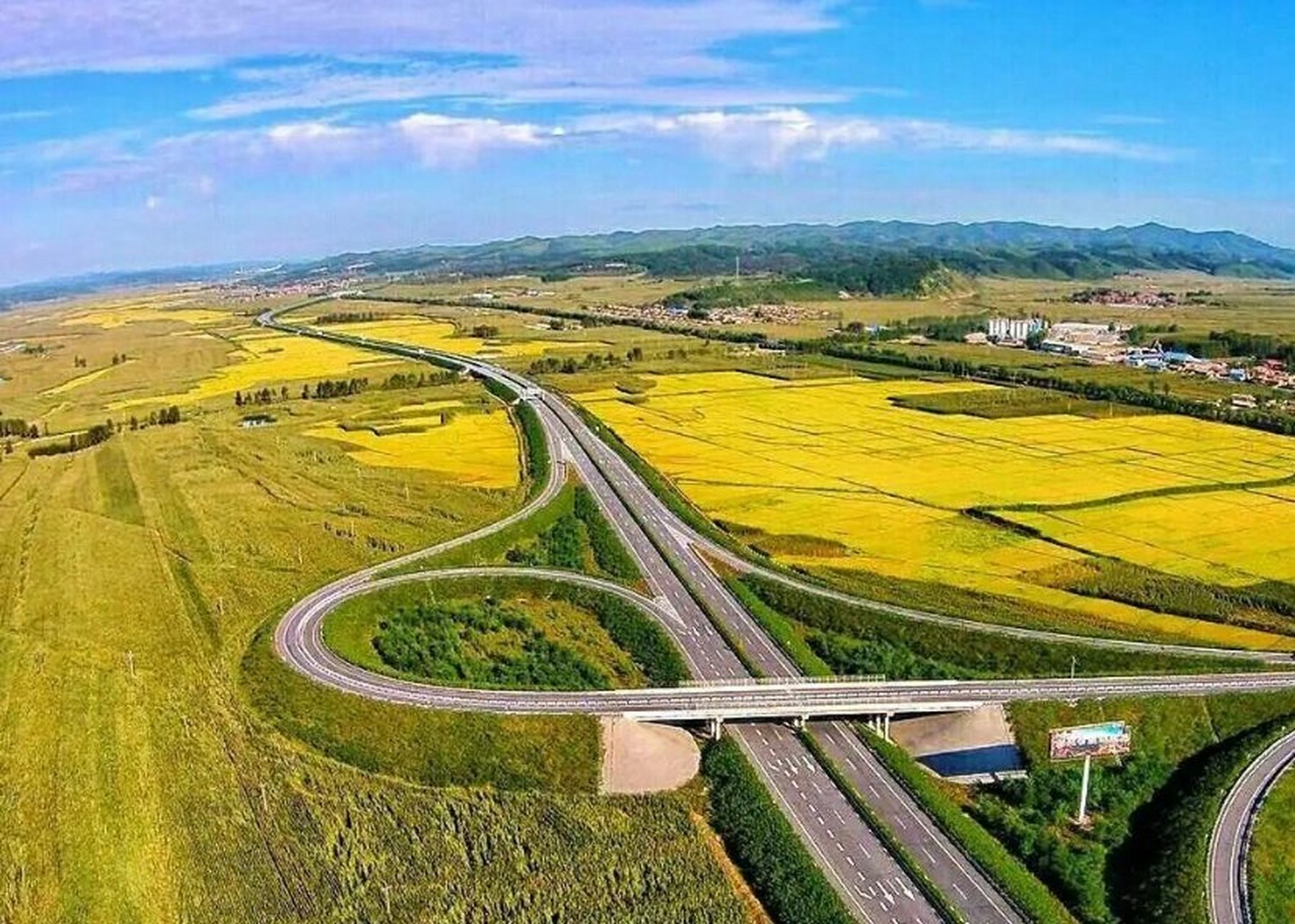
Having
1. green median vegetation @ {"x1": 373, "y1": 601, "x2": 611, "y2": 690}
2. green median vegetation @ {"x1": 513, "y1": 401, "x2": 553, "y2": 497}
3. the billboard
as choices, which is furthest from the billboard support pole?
green median vegetation @ {"x1": 513, "y1": 401, "x2": 553, "y2": 497}

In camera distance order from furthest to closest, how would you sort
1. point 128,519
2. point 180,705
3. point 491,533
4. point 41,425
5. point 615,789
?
point 41,425 < point 128,519 < point 491,533 < point 180,705 < point 615,789

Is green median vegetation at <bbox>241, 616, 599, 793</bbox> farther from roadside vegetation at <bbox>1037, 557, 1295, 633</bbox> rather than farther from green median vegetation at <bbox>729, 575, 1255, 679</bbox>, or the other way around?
roadside vegetation at <bbox>1037, 557, 1295, 633</bbox>

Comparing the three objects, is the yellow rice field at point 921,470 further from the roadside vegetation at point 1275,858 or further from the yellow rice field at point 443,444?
the roadside vegetation at point 1275,858

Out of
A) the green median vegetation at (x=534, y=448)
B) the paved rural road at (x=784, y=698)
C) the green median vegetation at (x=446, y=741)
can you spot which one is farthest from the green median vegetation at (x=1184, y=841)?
the green median vegetation at (x=534, y=448)

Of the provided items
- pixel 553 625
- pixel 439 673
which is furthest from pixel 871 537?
pixel 439 673

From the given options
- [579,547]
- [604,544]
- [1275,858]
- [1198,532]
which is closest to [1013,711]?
[1275,858]

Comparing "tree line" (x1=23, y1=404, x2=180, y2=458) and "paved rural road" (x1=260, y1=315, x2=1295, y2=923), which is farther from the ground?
"tree line" (x1=23, y1=404, x2=180, y2=458)

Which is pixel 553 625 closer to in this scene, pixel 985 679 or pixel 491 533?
pixel 491 533

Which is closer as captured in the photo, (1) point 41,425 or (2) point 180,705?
(2) point 180,705
